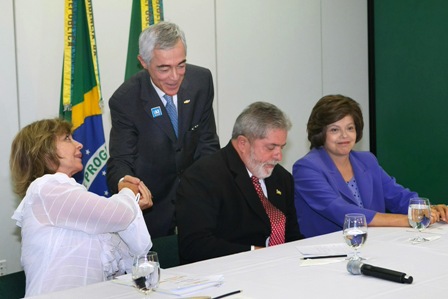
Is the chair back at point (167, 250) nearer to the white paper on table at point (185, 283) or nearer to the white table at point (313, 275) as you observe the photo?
the white table at point (313, 275)

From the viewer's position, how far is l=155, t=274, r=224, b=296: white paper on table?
2.36 m

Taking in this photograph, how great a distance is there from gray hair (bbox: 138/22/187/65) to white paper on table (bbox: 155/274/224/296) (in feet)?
4.97

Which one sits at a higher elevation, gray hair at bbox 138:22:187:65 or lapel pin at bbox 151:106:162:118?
gray hair at bbox 138:22:187:65

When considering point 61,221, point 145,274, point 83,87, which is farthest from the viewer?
point 83,87

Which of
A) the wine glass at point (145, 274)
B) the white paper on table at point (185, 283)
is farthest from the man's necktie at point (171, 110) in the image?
the wine glass at point (145, 274)

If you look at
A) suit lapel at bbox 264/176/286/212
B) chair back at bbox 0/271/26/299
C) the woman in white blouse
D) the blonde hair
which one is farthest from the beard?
chair back at bbox 0/271/26/299

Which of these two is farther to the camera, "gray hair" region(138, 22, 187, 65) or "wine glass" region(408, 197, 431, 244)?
"gray hair" region(138, 22, 187, 65)

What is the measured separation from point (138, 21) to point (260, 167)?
6.59 ft

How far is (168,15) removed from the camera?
5.35 metres

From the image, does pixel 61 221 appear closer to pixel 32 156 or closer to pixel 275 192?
pixel 32 156

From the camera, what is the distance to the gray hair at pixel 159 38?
12.2 feet

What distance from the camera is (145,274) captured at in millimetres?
2207

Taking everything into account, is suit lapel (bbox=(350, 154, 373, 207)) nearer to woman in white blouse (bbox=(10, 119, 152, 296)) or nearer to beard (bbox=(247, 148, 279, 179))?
beard (bbox=(247, 148, 279, 179))

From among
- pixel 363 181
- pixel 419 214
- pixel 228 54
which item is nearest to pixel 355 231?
pixel 419 214
